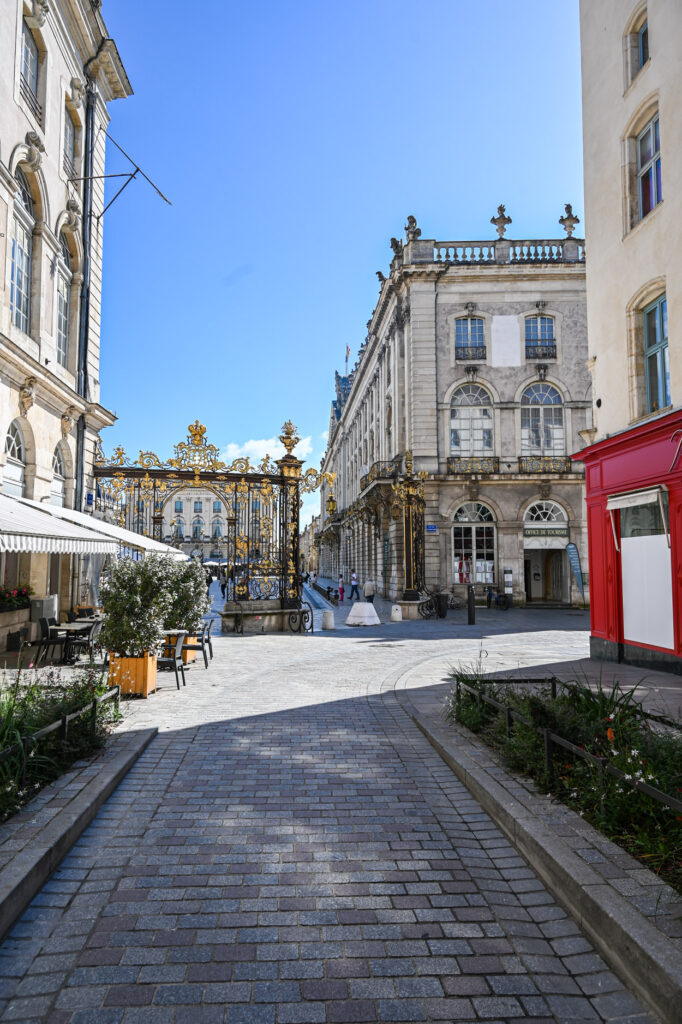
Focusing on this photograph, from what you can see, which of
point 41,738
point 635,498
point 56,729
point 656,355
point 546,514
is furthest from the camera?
point 546,514

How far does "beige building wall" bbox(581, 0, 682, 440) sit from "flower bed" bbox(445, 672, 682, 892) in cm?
679

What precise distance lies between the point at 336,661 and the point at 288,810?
8.11 meters

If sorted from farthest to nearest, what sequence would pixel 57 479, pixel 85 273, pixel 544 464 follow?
pixel 544 464 → pixel 85 273 → pixel 57 479

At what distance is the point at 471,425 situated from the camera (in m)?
30.5

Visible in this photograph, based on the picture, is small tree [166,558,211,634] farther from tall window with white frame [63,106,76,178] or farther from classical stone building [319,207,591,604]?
classical stone building [319,207,591,604]

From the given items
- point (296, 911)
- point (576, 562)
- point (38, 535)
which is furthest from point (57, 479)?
point (576, 562)

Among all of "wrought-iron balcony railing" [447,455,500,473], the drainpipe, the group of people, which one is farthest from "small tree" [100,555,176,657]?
"wrought-iron balcony railing" [447,455,500,473]

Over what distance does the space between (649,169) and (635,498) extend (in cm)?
605

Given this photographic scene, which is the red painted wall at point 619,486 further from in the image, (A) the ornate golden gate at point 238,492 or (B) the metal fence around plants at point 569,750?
(A) the ornate golden gate at point 238,492

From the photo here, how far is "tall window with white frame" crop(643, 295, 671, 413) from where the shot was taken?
1155cm

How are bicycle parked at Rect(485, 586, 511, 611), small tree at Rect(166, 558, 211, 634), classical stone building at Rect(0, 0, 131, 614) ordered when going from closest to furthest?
small tree at Rect(166, 558, 211, 634), classical stone building at Rect(0, 0, 131, 614), bicycle parked at Rect(485, 586, 511, 611)

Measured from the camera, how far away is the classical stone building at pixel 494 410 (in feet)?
97.0

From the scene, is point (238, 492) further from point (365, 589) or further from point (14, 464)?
point (365, 589)

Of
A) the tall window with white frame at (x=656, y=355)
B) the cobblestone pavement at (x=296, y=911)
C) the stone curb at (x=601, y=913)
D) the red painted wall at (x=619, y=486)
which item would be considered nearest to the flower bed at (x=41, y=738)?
the cobblestone pavement at (x=296, y=911)
